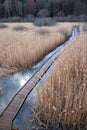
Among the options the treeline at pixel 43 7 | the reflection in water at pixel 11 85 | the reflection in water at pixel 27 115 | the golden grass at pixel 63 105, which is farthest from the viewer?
the treeline at pixel 43 7

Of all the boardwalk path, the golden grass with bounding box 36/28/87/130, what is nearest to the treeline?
the boardwalk path

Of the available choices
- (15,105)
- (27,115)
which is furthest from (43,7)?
(27,115)

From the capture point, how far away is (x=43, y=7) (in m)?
27.8

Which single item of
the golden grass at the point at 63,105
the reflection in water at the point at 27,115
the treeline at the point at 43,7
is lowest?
the treeline at the point at 43,7

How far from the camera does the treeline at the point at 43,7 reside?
2675cm

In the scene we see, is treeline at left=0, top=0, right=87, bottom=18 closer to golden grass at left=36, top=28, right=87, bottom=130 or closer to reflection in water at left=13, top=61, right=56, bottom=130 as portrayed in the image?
reflection in water at left=13, top=61, right=56, bottom=130

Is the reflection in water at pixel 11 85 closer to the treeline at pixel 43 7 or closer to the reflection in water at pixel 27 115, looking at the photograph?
the reflection in water at pixel 27 115

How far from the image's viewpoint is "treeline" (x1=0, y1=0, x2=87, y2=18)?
87.8 feet

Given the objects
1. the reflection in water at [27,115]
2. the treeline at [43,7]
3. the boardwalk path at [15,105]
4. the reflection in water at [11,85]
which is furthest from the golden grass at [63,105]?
the treeline at [43,7]

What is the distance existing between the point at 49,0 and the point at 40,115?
83.0 feet

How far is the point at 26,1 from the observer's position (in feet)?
93.5

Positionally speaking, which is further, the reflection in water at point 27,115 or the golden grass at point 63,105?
the reflection in water at point 27,115

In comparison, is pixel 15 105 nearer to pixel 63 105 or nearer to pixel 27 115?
pixel 27 115

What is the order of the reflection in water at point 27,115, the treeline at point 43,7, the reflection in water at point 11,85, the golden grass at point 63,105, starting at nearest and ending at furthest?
the golden grass at point 63,105 < the reflection in water at point 27,115 < the reflection in water at point 11,85 < the treeline at point 43,7
